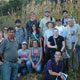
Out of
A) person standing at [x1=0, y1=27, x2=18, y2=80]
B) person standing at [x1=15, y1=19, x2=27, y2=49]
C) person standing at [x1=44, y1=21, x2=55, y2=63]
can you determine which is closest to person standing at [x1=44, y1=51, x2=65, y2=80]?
person standing at [x1=44, y1=21, x2=55, y2=63]

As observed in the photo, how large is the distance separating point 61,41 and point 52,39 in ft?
0.97

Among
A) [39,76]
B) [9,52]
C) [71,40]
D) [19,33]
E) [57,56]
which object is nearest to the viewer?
[9,52]

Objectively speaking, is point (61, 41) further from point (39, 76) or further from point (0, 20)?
point (0, 20)

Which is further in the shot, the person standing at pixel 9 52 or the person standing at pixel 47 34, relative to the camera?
the person standing at pixel 47 34

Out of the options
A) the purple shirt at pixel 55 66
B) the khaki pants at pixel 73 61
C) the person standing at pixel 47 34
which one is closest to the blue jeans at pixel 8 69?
the purple shirt at pixel 55 66

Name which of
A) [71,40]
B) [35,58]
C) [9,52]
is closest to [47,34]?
[71,40]

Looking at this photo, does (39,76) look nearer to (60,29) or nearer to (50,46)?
(50,46)

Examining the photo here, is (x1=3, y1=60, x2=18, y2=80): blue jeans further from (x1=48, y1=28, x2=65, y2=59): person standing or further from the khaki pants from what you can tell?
the khaki pants

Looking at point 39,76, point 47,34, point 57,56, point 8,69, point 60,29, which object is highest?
point 60,29

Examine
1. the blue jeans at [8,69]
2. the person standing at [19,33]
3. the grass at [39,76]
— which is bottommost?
the grass at [39,76]

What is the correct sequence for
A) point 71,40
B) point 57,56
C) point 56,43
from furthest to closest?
point 71,40 → point 56,43 → point 57,56

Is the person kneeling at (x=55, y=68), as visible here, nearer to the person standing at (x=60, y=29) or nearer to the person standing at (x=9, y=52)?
the person standing at (x=60, y=29)

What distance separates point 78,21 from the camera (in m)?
8.55

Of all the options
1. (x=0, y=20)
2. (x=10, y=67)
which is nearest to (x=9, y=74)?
(x=10, y=67)
